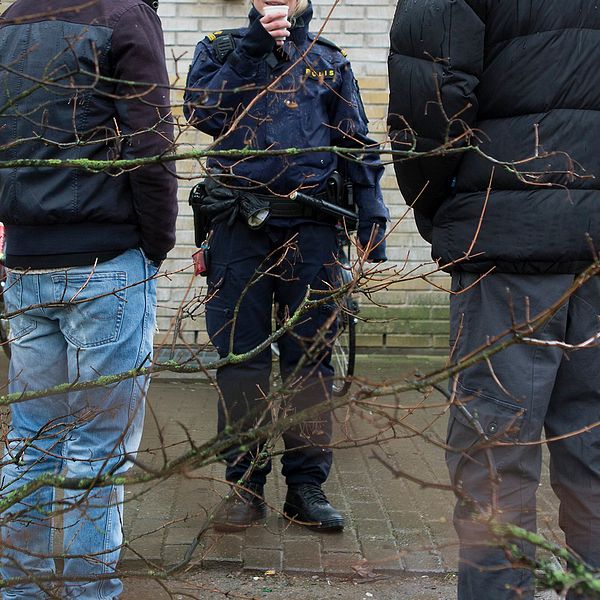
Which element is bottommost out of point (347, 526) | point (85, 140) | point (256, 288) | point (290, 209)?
point (347, 526)

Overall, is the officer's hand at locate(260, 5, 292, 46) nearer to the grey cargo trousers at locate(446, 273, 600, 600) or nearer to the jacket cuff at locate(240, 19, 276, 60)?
the jacket cuff at locate(240, 19, 276, 60)

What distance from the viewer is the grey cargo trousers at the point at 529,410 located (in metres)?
2.84

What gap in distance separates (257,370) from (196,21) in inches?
147

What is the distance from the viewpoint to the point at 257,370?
4.05 meters

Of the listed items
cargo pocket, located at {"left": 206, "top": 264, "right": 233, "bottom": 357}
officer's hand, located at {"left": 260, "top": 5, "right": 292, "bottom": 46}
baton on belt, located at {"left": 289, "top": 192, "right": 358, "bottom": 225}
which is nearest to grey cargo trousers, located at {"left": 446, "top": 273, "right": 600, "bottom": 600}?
baton on belt, located at {"left": 289, "top": 192, "right": 358, "bottom": 225}

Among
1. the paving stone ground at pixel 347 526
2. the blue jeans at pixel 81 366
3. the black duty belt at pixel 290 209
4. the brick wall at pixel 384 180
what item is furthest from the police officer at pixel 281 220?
the brick wall at pixel 384 180

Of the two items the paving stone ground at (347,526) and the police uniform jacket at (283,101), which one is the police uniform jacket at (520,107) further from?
the police uniform jacket at (283,101)

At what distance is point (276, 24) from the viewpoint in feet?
12.4

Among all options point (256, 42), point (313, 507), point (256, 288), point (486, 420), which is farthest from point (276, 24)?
point (313, 507)

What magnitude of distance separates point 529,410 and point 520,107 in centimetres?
88

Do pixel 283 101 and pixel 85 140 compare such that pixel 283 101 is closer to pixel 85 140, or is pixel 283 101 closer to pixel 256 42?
pixel 256 42

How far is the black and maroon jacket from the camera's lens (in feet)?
9.57

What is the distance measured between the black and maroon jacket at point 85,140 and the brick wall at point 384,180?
12.2 feet

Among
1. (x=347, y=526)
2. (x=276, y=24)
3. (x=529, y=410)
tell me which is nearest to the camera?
(x=529, y=410)
